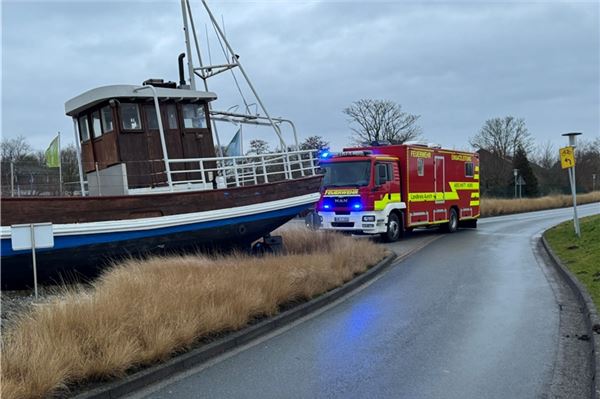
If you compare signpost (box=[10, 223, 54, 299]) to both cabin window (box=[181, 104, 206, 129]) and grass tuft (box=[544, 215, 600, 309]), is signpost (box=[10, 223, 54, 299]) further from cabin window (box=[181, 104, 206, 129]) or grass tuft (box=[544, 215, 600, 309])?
grass tuft (box=[544, 215, 600, 309])

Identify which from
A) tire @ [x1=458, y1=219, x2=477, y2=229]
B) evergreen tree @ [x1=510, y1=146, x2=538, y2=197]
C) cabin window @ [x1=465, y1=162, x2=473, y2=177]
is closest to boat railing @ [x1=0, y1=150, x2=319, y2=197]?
cabin window @ [x1=465, y1=162, x2=473, y2=177]

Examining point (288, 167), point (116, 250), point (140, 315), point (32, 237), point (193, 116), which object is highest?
point (193, 116)

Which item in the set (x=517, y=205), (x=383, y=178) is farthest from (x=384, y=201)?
(x=517, y=205)

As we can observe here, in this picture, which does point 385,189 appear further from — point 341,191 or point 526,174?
point 526,174

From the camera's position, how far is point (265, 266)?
893cm

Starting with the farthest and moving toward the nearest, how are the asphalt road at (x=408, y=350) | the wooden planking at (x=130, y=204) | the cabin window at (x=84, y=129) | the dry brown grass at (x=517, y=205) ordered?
the dry brown grass at (x=517, y=205), the cabin window at (x=84, y=129), the wooden planking at (x=130, y=204), the asphalt road at (x=408, y=350)

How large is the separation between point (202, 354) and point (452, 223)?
17.5 meters

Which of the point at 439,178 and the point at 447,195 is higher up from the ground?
the point at 439,178

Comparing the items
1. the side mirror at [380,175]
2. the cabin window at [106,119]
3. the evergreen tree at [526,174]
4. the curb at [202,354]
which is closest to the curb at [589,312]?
the curb at [202,354]

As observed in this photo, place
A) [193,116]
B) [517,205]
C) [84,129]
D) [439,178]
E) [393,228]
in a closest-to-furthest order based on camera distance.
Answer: [193,116] < [84,129] < [393,228] < [439,178] < [517,205]

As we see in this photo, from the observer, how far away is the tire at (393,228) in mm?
17594

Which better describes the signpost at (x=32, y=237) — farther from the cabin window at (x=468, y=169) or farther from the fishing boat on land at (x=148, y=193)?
the cabin window at (x=468, y=169)

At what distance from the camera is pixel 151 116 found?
11.4 m

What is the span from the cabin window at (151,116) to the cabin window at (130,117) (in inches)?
7.1
